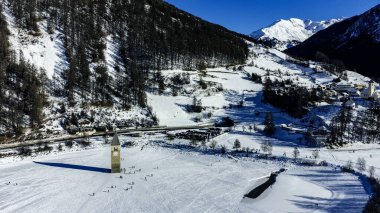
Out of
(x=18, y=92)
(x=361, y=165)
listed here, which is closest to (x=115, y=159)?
(x=361, y=165)

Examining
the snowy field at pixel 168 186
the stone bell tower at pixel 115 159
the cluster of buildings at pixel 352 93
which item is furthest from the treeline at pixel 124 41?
the cluster of buildings at pixel 352 93

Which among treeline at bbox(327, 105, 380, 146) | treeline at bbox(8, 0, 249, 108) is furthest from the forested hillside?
treeline at bbox(327, 105, 380, 146)

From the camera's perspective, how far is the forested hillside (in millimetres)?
68812

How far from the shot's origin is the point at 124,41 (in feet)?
319

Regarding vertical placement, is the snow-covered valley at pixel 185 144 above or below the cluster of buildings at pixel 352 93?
below

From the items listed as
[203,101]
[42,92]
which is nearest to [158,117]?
[203,101]

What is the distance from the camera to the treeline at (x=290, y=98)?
67.2 metres

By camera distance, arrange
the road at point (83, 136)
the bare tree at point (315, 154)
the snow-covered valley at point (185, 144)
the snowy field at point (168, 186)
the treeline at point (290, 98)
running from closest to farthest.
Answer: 1. the snowy field at point (168, 186)
2. the snow-covered valley at point (185, 144)
3. the bare tree at point (315, 154)
4. the road at point (83, 136)
5. the treeline at point (290, 98)

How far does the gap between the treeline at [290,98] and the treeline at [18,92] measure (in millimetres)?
44383

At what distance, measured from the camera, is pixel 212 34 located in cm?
12444

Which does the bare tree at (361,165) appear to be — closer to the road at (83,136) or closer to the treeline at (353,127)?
the treeline at (353,127)

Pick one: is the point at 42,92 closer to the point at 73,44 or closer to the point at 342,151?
the point at 73,44

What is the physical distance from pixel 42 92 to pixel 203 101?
3169 centimetres

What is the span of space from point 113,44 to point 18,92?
3476 cm
